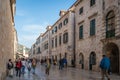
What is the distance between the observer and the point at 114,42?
926 inches

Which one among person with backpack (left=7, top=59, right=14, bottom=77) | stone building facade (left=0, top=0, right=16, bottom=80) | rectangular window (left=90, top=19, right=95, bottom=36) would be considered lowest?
person with backpack (left=7, top=59, right=14, bottom=77)

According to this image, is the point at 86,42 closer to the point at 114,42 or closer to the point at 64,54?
the point at 114,42

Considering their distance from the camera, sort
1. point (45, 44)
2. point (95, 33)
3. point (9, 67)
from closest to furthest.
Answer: point (9, 67) → point (95, 33) → point (45, 44)

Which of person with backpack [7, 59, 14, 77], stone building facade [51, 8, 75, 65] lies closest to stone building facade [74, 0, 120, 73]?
stone building facade [51, 8, 75, 65]

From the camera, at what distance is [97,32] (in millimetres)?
27812

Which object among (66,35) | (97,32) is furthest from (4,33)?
(66,35)

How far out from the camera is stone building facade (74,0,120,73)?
24.0 metres

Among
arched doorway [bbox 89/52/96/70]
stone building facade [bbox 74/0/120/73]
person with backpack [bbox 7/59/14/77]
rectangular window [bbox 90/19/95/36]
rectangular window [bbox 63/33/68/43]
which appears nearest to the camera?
person with backpack [bbox 7/59/14/77]

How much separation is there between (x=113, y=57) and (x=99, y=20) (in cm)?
472

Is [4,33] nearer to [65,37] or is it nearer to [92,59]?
[92,59]

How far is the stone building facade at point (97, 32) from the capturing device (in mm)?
23995

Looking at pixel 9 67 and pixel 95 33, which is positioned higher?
pixel 95 33

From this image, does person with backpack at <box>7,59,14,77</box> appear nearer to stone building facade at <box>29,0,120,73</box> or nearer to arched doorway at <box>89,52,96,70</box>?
stone building facade at <box>29,0,120,73</box>

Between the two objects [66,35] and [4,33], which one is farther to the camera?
[66,35]
